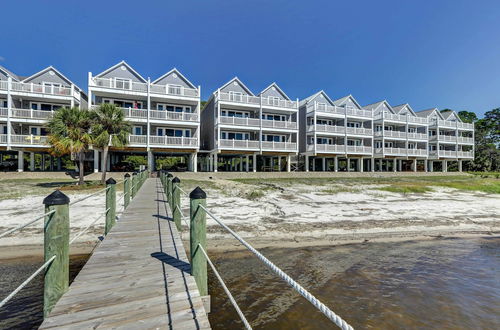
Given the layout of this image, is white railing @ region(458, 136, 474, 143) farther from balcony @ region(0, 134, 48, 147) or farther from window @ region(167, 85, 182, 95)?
balcony @ region(0, 134, 48, 147)

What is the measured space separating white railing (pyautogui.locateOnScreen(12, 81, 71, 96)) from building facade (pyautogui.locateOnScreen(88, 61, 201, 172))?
9.20 feet

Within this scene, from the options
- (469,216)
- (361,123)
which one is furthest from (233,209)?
(361,123)

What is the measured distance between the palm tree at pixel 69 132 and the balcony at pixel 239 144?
14.1m

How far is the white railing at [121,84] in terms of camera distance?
82.1 feet

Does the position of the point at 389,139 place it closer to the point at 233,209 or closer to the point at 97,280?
the point at 233,209

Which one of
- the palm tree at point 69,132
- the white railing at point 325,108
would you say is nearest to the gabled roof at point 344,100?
the white railing at point 325,108

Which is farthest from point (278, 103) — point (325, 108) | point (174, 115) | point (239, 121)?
point (174, 115)

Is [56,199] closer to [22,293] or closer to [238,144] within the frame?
[22,293]

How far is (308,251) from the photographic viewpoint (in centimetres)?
773

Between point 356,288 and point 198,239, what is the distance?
447 cm

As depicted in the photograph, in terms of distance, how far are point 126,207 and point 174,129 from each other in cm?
2188

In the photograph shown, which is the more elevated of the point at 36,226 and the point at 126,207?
the point at 126,207

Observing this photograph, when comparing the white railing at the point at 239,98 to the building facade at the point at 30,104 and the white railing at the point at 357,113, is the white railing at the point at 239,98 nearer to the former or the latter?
the white railing at the point at 357,113

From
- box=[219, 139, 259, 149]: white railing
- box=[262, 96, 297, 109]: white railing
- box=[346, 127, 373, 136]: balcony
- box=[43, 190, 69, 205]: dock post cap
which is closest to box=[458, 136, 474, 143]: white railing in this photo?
box=[346, 127, 373, 136]: balcony
